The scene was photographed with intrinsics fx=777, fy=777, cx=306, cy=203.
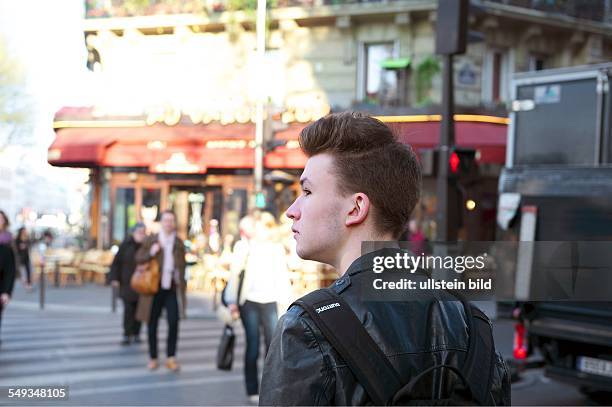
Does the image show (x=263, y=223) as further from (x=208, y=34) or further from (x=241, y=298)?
(x=208, y=34)

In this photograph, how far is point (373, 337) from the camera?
5.24 feet

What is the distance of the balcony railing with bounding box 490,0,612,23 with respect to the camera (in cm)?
2027

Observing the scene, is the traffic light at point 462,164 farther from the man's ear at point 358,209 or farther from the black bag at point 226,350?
the man's ear at point 358,209

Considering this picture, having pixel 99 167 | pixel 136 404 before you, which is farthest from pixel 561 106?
pixel 99 167

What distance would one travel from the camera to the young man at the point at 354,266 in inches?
61.1

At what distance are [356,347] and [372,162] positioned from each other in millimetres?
423

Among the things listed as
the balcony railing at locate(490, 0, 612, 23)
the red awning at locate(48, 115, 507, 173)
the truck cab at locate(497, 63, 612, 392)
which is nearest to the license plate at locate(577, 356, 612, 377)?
the truck cab at locate(497, 63, 612, 392)

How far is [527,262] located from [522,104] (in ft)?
25.0

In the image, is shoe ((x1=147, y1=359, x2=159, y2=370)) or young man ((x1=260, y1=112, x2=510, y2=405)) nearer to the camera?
young man ((x1=260, y1=112, x2=510, y2=405))

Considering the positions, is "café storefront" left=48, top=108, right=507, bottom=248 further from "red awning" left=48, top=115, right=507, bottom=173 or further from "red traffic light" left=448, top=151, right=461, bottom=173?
"red traffic light" left=448, top=151, right=461, bottom=173

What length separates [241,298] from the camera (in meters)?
7.51

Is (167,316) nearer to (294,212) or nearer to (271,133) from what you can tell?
(294,212)

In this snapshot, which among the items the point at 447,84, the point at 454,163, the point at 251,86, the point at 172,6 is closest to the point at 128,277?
the point at 454,163

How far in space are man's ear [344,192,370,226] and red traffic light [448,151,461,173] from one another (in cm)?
752
